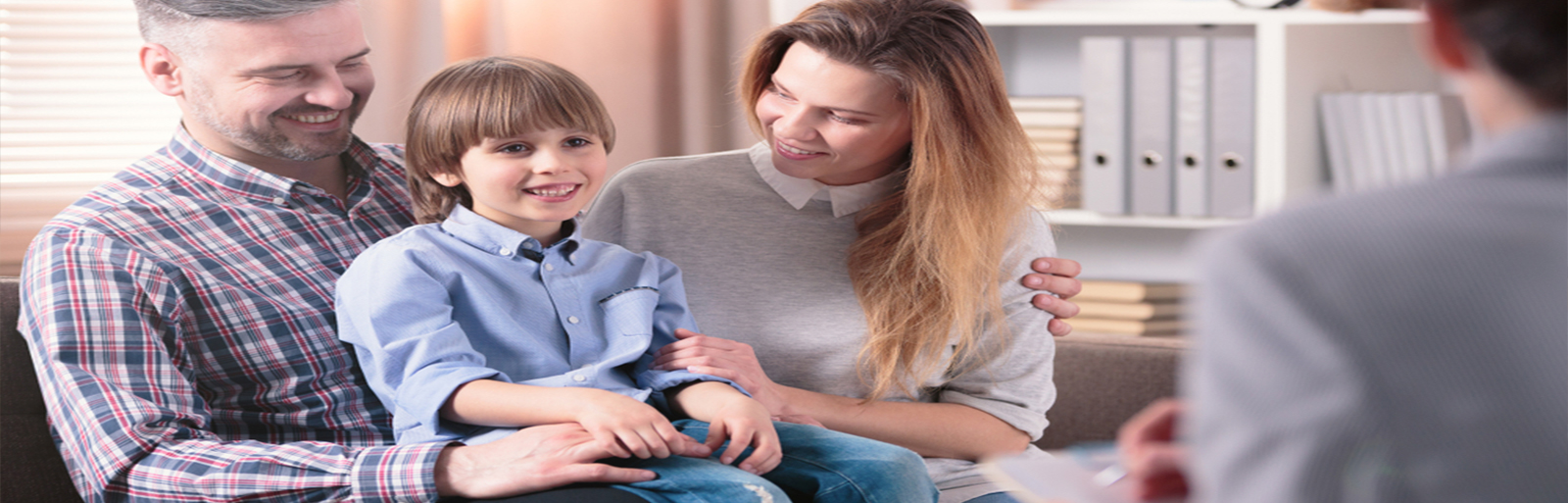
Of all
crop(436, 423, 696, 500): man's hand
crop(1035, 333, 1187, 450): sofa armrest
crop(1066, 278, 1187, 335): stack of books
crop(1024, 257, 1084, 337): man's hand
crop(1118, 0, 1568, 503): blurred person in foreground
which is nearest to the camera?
crop(1118, 0, 1568, 503): blurred person in foreground

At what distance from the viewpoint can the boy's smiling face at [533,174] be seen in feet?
4.09

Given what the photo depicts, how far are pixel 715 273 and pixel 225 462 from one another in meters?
0.61

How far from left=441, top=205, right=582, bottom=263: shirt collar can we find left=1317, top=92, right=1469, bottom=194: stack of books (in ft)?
5.05

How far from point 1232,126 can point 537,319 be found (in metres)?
1.53

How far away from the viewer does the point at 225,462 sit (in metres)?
1.17

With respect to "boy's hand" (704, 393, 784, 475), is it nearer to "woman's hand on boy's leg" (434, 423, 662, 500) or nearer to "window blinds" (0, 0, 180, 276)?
"woman's hand on boy's leg" (434, 423, 662, 500)

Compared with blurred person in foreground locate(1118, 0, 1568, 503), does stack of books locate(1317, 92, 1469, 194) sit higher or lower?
lower

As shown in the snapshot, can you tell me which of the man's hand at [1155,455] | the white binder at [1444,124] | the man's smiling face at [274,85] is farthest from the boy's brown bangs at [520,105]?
the white binder at [1444,124]

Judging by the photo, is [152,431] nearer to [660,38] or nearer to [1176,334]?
[660,38]

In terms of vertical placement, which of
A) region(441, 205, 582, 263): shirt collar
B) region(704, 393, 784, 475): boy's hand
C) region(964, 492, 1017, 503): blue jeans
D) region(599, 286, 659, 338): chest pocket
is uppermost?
region(441, 205, 582, 263): shirt collar

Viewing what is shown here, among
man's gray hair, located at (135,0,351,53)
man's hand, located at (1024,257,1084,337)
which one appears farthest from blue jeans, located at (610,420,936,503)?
man's gray hair, located at (135,0,351,53)

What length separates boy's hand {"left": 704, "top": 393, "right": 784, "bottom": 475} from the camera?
115 centimetres

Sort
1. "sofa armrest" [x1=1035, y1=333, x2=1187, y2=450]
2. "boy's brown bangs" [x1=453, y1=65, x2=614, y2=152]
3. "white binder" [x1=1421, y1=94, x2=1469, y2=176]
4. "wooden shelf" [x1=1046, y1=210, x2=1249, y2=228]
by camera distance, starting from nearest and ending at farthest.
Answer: "boy's brown bangs" [x1=453, y1=65, x2=614, y2=152] → "sofa armrest" [x1=1035, y1=333, x2=1187, y2=450] → "white binder" [x1=1421, y1=94, x2=1469, y2=176] → "wooden shelf" [x1=1046, y1=210, x2=1249, y2=228]

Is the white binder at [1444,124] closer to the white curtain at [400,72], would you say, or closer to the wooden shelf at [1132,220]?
the wooden shelf at [1132,220]
